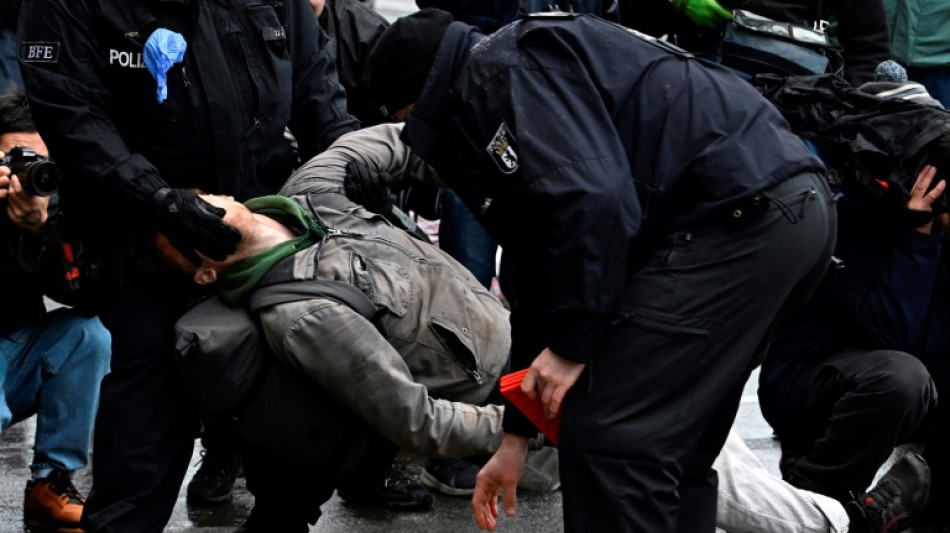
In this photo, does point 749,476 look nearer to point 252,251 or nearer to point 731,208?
point 731,208

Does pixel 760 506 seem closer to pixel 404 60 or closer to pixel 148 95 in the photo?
pixel 404 60

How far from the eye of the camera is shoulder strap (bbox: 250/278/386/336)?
371 centimetres

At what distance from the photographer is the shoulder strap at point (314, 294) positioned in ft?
12.2

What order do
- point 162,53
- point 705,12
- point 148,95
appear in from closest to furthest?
point 162,53, point 148,95, point 705,12

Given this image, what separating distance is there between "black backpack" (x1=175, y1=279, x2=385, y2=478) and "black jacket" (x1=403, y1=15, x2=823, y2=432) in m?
0.76

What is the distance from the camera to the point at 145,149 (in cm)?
396

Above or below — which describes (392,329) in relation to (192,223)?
below

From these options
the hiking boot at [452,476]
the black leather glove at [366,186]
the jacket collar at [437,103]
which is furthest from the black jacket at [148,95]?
the hiking boot at [452,476]

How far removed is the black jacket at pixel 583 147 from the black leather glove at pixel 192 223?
2.63 feet

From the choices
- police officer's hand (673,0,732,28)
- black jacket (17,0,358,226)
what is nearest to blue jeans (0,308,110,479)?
black jacket (17,0,358,226)

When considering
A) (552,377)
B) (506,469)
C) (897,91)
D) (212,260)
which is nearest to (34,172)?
(212,260)

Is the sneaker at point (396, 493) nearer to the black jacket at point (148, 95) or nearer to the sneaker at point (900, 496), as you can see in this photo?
the black jacket at point (148, 95)

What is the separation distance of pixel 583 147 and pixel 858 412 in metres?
1.86

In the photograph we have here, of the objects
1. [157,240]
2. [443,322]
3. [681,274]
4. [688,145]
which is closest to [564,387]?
[681,274]
